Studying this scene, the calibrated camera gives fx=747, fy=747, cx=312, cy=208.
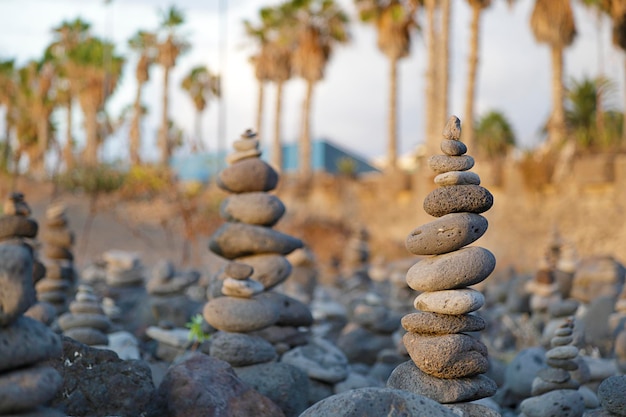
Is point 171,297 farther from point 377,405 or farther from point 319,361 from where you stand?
point 377,405

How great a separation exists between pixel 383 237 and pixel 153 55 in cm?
1680

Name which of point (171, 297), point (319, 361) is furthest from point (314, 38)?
point (319, 361)

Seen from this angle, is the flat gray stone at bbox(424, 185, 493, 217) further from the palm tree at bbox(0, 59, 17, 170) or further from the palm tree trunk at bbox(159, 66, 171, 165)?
the palm tree at bbox(0, 59, 17, 170)

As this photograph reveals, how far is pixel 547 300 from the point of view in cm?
1062

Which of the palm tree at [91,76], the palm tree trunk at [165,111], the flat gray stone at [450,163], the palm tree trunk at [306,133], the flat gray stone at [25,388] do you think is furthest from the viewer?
the palm tree at [91,76]

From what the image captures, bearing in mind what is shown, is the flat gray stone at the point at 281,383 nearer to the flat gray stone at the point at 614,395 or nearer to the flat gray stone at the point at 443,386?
the flat gray stone at the point at 443,386

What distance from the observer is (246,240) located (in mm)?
6977

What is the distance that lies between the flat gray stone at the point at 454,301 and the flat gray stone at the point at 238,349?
1.83m

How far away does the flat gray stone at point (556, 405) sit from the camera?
5.40 m

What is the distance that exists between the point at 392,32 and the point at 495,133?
907 cm

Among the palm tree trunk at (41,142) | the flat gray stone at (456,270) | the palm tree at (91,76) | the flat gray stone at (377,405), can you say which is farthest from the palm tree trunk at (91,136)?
the flat gray stone at (377,405)

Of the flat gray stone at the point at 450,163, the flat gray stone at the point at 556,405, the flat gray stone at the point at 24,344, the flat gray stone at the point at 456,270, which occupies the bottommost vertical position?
the flat gray stone at the point at 556,405

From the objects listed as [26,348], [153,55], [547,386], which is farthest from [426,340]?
[153,55]

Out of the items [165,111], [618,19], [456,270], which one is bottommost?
[456,270]
